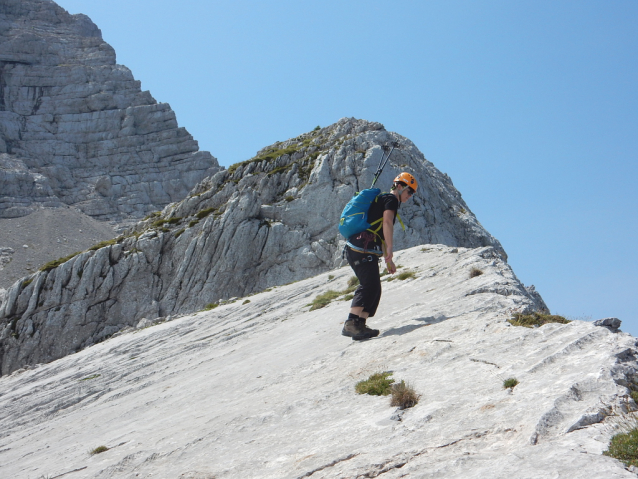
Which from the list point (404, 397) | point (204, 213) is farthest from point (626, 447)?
point (204, 213)

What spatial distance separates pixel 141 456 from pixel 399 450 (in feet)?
14.9

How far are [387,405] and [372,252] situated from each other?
569cm

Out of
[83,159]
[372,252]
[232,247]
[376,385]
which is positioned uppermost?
[83,159]

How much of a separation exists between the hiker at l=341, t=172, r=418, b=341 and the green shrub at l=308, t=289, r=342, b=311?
7.42 metres

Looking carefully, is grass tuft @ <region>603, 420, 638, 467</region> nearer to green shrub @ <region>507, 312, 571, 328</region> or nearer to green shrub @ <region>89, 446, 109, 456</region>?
green shrub @ <region>507, 312, 571, 328</region>

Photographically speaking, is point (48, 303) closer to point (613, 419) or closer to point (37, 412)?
point (37, 412)

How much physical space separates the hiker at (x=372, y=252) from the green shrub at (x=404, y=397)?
480cm

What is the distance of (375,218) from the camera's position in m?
13.4

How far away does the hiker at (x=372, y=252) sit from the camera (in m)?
12.8

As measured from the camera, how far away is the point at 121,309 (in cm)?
6081

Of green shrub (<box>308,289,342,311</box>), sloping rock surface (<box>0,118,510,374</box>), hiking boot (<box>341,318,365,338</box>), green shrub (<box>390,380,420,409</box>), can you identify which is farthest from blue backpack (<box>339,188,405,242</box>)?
sloping rock surface (<box>0,118,510,374</box>)

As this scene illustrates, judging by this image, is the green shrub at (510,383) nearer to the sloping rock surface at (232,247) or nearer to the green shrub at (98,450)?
the green shrub at (98,450)

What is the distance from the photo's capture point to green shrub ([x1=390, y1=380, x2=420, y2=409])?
758 cm

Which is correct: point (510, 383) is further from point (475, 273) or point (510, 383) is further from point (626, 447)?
point (475, 273)
